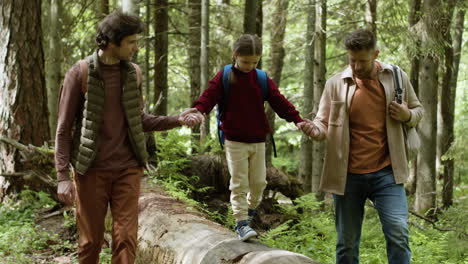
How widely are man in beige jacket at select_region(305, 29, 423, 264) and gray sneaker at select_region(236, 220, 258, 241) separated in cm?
85

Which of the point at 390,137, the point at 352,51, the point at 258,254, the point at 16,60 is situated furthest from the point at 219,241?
the point at 16,60

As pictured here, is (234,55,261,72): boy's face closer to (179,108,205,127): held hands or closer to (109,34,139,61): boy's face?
(179,108,205,127): held hands

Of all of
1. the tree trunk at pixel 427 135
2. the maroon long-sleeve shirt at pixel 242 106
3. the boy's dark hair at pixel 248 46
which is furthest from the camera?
the tree trunk at pixel 427 135

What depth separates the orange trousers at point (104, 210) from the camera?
4297mm

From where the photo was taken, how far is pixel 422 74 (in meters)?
11.9

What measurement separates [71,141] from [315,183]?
9254 millimetres

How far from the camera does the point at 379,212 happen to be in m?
4.43

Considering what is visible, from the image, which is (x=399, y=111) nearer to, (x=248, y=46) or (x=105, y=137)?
(x=248, y=46)

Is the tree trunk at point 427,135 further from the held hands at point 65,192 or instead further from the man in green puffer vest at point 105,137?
the held hands at point 65,192

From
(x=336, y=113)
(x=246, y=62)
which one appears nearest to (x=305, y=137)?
(x=246, y=62)

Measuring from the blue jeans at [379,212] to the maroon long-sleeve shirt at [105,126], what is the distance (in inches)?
77.4

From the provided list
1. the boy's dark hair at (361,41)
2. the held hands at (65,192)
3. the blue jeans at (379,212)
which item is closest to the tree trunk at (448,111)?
the boy's dark hair at (361,41)

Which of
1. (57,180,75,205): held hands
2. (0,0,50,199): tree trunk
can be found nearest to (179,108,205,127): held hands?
(57,180,75,205): held hands

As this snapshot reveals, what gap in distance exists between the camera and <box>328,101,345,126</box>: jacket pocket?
177 inches
